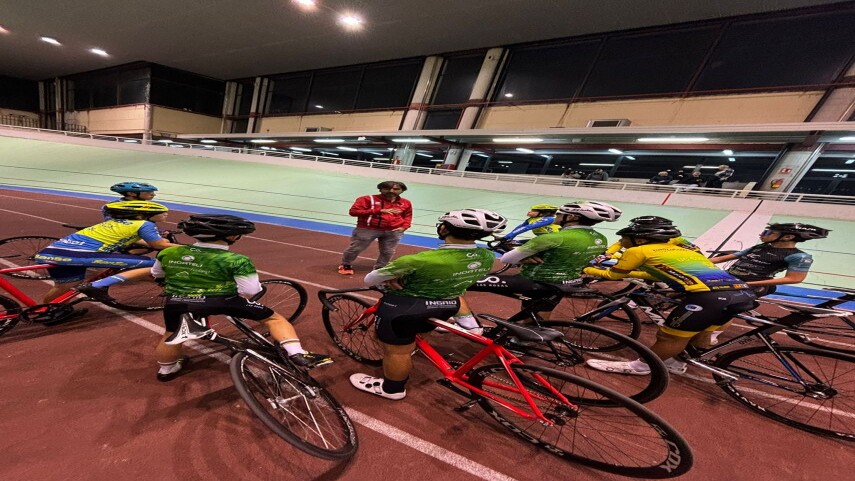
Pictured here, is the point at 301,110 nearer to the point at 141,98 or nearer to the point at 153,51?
the point at 153,51

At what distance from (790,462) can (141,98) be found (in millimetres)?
35947

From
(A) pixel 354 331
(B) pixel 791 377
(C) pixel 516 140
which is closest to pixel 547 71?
(C) pixel 516 140

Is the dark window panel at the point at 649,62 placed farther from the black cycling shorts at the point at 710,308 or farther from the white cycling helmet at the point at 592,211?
the black cycling shorts at the point at 710,308

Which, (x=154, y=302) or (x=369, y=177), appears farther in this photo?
(x=369, y=177)

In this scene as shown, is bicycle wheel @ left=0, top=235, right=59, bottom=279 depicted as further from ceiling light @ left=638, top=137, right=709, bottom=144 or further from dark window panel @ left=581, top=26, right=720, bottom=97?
dark window panel @ left=581, top=26, right=720, bottom=97

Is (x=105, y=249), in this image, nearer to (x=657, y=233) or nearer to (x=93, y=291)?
(x=93, y=291)

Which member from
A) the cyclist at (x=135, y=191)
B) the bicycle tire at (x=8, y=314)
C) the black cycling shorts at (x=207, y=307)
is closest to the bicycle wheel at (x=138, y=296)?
the bicycle tire at (x=8, y=314)

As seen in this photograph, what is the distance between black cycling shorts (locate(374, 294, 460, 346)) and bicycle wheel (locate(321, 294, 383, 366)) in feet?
→ 2.26

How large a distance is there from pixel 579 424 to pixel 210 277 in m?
2.78

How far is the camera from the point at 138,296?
371cm

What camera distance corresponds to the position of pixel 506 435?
2229 millimetres

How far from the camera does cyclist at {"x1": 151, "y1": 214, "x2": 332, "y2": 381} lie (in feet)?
6.76

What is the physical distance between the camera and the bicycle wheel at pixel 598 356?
7.08 feet

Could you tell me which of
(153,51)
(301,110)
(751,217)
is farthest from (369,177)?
(153,51)
